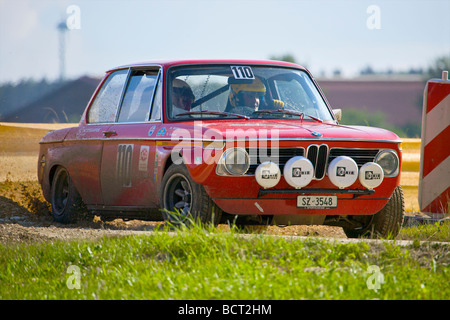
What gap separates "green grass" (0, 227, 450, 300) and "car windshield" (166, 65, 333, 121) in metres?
2.02

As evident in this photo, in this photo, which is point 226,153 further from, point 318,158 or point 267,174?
point 318,158

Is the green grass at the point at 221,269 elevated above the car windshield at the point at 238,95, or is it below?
below

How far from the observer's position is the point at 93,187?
925 cm

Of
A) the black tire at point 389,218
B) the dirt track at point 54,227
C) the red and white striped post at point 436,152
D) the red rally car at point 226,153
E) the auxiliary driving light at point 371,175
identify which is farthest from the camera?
the red and white striped post at point 436,152

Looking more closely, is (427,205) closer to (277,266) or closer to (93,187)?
(93,187)

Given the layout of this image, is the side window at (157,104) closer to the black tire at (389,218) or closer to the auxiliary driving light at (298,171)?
the auxiliary driving light at (298,171)

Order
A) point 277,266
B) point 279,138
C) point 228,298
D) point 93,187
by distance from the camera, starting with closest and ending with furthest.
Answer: point 228,298, point 277,266, point 279,138, point 93,187

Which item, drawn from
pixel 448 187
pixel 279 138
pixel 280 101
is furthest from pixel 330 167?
pixel 448 187

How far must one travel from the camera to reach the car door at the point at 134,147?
816cm

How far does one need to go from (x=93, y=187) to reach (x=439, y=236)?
3.83m

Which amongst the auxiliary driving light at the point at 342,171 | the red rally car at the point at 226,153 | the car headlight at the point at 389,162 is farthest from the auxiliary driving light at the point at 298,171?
the car headlight at the point at 389,162

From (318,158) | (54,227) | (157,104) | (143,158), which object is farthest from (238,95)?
(54,227)

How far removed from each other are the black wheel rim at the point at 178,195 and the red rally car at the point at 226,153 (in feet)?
0.03

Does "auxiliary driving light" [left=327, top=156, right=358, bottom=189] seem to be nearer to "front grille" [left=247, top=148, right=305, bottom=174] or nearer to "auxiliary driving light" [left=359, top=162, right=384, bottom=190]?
"auxiliary driving light" [left=359, top=162, right=384, bottom=190]
